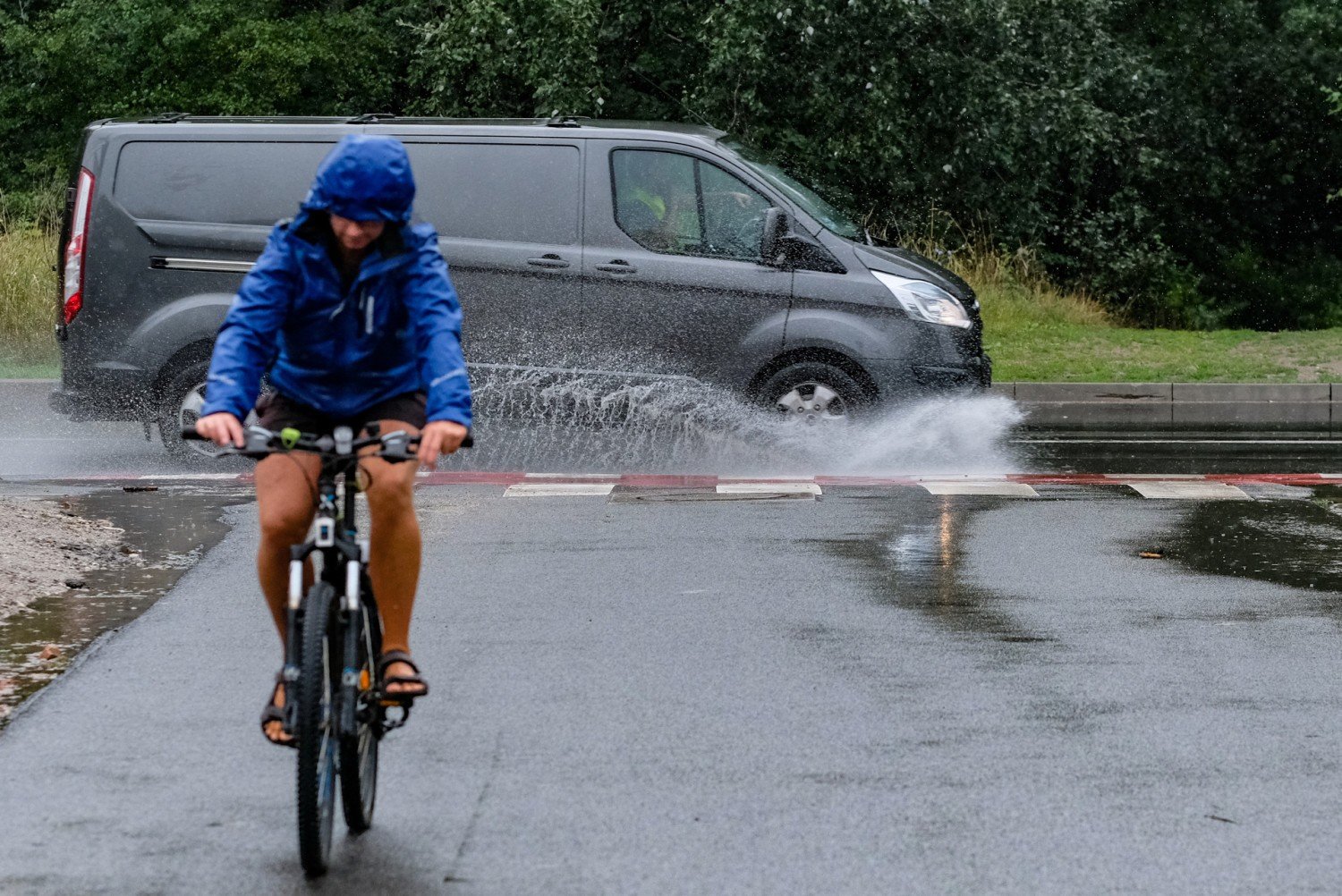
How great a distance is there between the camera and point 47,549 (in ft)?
28.3

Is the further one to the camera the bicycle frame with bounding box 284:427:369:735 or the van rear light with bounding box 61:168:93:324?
the van rear light with bounding box 61:168:93:324

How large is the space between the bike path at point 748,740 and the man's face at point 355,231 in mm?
1364

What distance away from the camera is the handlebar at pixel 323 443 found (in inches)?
176

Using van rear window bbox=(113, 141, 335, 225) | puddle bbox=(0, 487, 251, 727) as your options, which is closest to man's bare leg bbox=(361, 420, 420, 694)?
puddle bbox=(0, 487, 251, 727)

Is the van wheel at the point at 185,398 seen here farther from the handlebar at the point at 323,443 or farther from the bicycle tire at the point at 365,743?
the handlebar at the point at 323,443

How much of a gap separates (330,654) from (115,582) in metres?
3.92

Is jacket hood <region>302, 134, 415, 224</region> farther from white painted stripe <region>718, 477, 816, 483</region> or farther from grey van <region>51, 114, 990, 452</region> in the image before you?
grey van <region>51, 114, 990, 452</region>

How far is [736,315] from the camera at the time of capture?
1206 cm

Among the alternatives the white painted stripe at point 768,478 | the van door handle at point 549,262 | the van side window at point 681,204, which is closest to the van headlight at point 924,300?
the van side window at point 681,204

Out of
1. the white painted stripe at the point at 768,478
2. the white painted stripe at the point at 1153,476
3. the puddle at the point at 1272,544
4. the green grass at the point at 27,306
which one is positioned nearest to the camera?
the puddle at the point at 1272,544

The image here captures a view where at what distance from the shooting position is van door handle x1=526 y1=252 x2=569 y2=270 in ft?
40.0

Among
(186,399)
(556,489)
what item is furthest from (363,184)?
(186,399)

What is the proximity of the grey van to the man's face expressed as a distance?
7433 mm

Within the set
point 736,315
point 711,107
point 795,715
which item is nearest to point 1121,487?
point 736,315
